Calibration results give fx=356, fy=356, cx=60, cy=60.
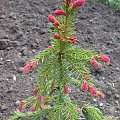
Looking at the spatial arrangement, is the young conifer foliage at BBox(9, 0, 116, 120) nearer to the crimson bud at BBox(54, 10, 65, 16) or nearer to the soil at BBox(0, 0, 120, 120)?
the crimson bud at BBox(54, 10, 65, 16)

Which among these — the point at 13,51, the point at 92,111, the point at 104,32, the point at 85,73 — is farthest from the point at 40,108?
the point at 104,32

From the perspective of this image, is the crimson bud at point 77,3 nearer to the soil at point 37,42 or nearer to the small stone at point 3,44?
the soil at point 37,42

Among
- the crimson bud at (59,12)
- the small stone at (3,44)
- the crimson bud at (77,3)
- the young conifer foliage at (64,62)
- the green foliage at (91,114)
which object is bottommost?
the green foliage at (91,114)

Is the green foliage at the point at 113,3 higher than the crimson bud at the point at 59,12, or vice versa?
the crimson bud at the point at 59,12

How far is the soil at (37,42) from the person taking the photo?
3.42 metres

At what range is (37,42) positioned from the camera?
13.8ft

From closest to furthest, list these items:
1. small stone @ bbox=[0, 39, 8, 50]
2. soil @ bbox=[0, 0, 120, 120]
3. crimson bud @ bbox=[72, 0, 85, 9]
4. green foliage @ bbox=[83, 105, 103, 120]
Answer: crimson bud @ bbox=[72, 0, 85, 9] < green foliage @ bbox=[83, 105, 103, 120] < soil @ bbox=[0, 0, 120, 120] < small stone @ bbox=[0, 39, 8, 50]

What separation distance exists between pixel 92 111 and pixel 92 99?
3.64 feet

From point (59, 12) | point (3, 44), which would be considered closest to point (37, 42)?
point (3, 44)

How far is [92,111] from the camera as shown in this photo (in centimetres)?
231

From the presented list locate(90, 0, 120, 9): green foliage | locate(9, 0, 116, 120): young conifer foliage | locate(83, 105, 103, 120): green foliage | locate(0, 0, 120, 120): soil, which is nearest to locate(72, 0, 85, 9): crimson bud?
locate(9, 0, 116, 120): young conifer foliage

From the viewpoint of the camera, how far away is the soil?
11.2 feet

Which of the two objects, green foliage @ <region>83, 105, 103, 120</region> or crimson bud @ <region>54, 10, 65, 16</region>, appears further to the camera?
green foliage @ <region>83, 105, 103, 120</region>

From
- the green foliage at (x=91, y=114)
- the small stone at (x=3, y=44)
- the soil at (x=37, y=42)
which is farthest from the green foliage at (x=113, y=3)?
the green foliage at (x=91, y=114)
